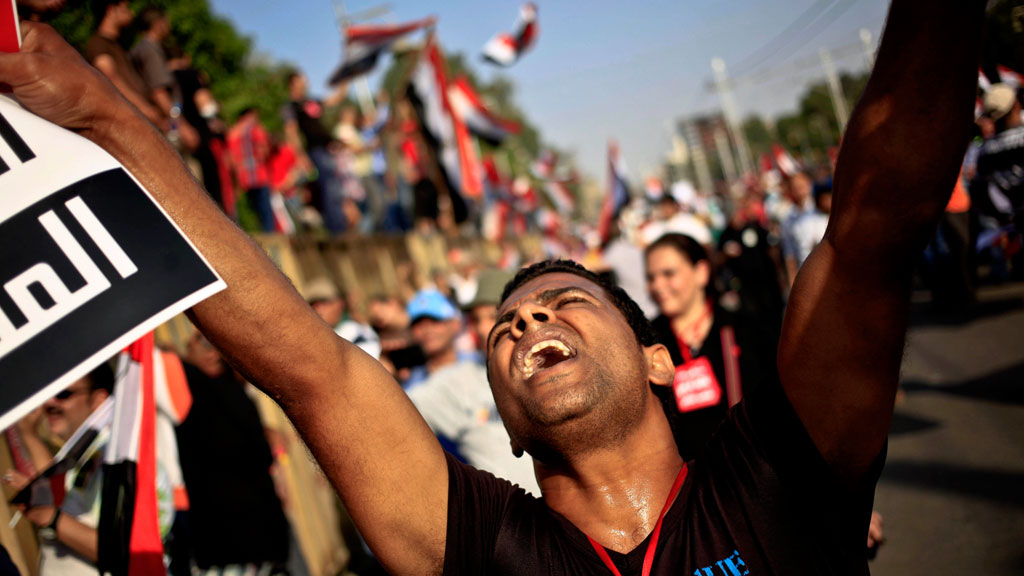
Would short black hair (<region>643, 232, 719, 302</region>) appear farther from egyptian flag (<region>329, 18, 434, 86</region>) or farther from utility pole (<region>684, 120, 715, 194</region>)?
utility pole (<region>684, 120, 715, 194</region>)

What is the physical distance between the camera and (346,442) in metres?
1.71

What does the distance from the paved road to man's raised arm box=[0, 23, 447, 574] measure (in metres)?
1.38

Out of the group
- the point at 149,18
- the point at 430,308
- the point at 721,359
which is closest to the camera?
the point at 721,359

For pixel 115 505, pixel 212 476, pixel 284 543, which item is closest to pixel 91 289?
pixel 115 505

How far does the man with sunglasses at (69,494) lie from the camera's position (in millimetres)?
2617

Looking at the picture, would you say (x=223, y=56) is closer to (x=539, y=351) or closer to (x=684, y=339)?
(x=684, y=339)

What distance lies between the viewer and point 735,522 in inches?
63.7

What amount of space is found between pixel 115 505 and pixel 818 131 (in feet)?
228

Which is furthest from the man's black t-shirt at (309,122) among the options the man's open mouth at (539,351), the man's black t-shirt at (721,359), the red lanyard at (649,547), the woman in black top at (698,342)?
the red lanyard at (649,547)

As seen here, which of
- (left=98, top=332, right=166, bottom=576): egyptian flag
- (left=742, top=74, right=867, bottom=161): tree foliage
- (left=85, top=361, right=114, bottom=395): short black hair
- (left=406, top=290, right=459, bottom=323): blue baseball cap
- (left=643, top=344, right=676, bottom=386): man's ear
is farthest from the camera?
(left=742, top=74, right=867, bottom=161): tree foliage

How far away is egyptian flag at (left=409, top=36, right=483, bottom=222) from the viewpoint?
11805 millimetres

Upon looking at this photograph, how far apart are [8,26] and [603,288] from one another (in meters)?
1.51

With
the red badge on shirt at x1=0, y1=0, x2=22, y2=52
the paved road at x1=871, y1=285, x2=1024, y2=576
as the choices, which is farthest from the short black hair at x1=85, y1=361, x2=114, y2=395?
the paved road at x1=871, y1=285, x2=1024, y2=576

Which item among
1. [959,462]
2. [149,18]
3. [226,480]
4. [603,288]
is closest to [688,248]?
[603,288]
